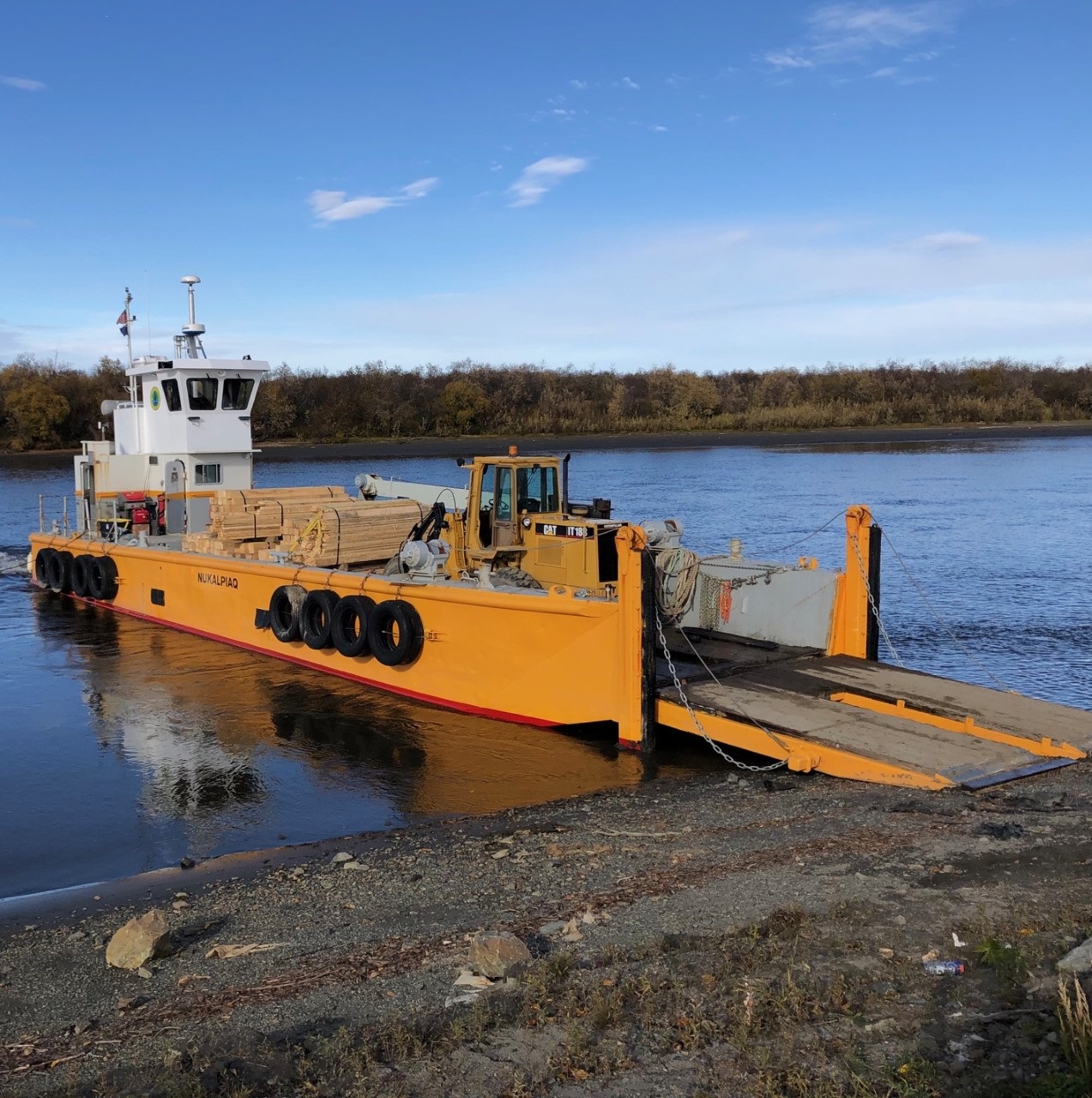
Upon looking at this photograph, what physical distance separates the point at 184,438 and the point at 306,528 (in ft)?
14.9

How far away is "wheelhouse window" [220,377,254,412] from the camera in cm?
1675

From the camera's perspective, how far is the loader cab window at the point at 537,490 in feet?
37.9

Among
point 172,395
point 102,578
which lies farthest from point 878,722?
point 102,578

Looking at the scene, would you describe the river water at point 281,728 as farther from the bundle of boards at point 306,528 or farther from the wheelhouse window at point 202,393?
the wheelhouse window at point 202,393

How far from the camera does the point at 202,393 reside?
16484 mm

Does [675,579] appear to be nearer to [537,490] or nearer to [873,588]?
[537,490]

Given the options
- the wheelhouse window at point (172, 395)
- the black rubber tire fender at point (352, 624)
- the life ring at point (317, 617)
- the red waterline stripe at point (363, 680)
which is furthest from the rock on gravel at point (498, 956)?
the wheelhouse window at point (172, 395)

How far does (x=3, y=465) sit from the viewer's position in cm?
5700

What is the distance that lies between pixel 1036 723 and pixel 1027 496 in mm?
29098

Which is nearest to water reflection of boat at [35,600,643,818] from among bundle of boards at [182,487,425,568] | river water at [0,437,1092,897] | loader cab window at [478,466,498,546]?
river water at [0,437,1092,897]

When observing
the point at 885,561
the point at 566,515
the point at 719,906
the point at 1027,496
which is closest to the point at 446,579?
the point at 566,515

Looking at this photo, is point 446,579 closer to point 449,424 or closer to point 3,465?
point 3,465

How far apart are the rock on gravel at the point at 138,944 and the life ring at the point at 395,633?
570cm

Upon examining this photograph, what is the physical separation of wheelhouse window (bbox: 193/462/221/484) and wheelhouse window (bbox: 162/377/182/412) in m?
0.95
